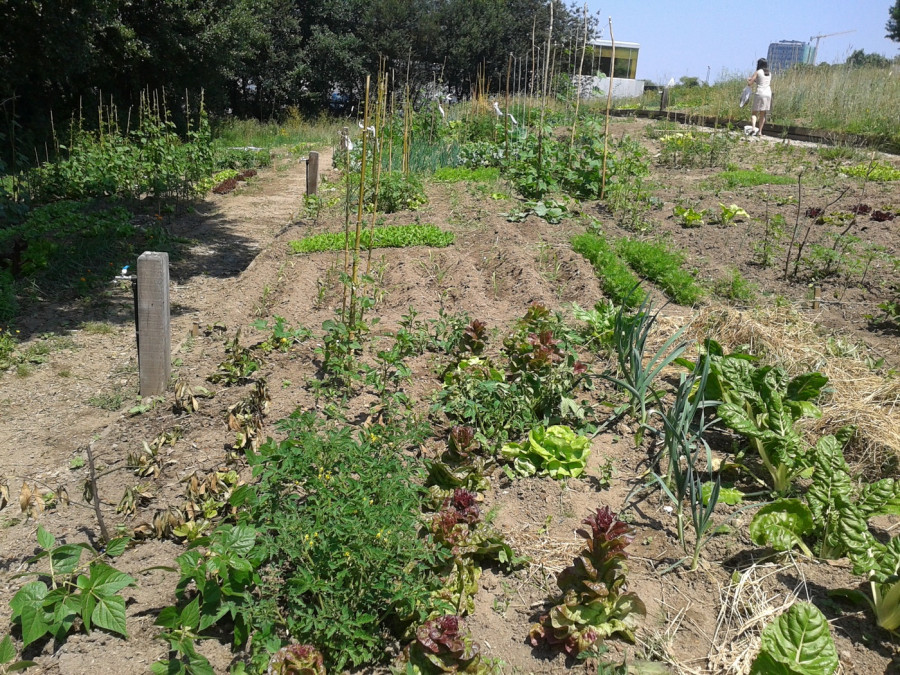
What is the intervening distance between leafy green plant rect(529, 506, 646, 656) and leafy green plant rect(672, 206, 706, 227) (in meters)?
5.87

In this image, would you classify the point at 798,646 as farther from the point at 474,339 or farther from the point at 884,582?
the point at 474,339

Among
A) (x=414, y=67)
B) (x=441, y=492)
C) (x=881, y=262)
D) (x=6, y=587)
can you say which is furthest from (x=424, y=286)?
(x=414, y=67)

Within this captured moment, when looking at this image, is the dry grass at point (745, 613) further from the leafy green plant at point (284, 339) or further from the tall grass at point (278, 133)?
the tall grass at point (278, 133)

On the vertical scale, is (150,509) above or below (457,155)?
below

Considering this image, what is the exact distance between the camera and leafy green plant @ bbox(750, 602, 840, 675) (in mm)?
2219

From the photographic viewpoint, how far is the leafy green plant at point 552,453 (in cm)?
344

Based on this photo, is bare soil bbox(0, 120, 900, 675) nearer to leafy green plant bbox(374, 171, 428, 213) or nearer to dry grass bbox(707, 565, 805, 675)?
dry grass bbox(707, 565, 805, 675)

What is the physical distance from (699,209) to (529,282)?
376cm

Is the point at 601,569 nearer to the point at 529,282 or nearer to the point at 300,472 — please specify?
the point at 300,472

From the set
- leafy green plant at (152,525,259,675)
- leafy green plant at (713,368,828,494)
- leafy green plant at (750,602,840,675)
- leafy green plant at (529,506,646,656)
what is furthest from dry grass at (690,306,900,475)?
leafy green plant at (152,525,259,675)

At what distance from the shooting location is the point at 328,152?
17.2 metres

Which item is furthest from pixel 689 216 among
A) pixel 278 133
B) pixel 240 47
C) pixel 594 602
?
pixel 278 133

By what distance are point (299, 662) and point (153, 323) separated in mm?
2629

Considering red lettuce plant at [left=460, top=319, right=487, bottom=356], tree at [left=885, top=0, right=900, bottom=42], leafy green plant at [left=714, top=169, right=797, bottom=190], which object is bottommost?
red lettuce plant at [left=460, top=319, right=487, bottom=356]
